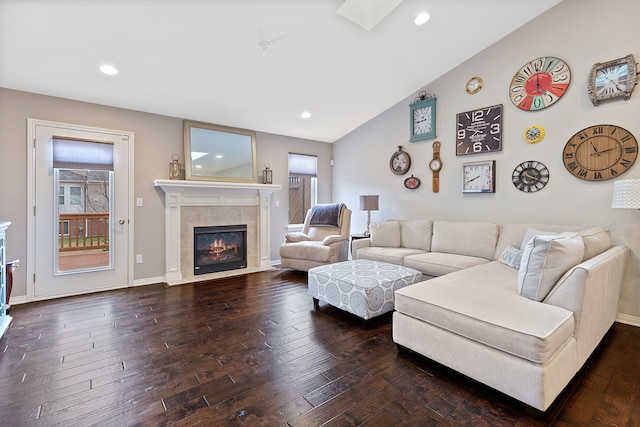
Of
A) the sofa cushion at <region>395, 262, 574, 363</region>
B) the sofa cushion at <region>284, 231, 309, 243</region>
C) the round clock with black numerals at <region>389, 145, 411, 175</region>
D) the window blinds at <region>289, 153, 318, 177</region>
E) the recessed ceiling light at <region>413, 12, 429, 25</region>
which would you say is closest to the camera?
the sofa cushion at <region>395, 262, 574, 363</region>

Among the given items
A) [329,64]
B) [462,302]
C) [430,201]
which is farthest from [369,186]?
[462,302]

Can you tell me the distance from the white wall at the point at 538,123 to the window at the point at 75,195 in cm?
424

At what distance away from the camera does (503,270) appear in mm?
2717

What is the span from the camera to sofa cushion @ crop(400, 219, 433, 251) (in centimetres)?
409

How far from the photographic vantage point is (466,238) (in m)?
3.67

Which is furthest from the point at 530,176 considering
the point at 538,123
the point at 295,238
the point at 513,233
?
the point at 295,238

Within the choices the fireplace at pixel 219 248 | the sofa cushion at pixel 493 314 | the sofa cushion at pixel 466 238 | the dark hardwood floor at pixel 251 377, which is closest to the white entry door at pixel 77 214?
the dark hardwood floor at pixel 251 377

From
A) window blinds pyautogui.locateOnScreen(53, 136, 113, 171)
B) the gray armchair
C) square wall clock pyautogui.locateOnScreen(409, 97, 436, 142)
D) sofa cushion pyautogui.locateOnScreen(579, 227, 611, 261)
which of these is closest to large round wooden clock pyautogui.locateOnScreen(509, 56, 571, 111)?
square wall clock pyautogui.locateOnScreen(409, 97, 436, 142)

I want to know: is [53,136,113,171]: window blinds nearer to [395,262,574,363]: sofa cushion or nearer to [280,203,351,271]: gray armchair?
[280,203,351,271]: gray armchair

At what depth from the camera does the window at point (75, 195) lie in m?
3.52

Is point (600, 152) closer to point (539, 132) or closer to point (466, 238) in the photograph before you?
point (539, 132)

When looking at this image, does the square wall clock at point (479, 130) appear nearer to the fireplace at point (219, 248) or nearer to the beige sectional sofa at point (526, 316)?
the beige sectional sofa at point (526, 316)

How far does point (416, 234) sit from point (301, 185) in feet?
8.05

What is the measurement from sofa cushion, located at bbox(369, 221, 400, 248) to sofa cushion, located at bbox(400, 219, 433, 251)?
3.4 inches
